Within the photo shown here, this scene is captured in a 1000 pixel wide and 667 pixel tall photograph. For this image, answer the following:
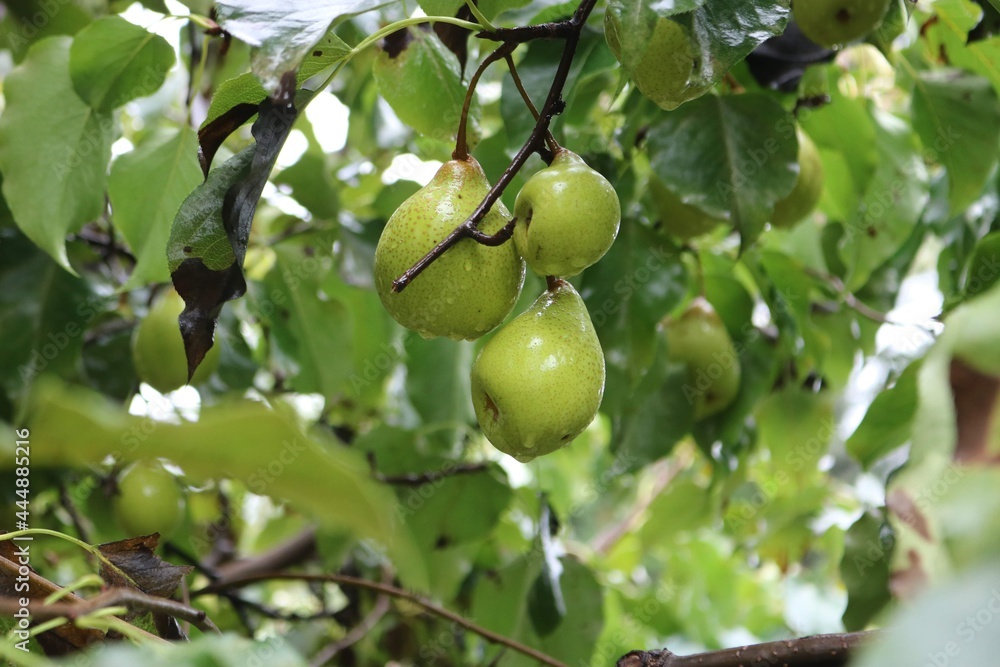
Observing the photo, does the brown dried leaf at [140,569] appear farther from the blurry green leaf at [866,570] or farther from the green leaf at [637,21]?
the blurry green leaf at [866,570]

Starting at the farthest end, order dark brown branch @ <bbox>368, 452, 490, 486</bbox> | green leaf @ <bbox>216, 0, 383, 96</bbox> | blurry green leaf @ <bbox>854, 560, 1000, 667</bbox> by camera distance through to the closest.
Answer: dark brown branch @ <bbox>368, 452, 490, 486</bbox> → green leaf @ <bbox>216, 0, 383, 96</bbox> → blurry green leaf @ <bbox>854, 560, 1000, 667</bbox>

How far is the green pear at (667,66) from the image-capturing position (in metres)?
0.66

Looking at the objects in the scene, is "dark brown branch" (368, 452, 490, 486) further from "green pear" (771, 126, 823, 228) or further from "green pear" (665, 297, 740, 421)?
"green pear" (771, 126, 823, 228)

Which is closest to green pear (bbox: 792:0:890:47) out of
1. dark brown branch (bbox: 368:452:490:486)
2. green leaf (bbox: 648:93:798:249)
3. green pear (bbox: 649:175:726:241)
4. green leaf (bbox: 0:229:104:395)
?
green leaf (bbox: 648:93:798:249)

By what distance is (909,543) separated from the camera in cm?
30

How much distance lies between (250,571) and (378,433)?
0.50m

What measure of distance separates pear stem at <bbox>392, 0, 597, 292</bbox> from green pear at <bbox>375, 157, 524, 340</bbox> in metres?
0.01

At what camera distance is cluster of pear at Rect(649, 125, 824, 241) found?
105 centimetres

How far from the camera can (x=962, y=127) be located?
1062 mm

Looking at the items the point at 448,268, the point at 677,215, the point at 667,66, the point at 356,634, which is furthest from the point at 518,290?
the point at 356,634

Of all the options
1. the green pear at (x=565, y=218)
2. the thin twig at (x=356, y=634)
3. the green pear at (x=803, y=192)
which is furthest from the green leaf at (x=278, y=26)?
the thin twig at (x=356, y=634)

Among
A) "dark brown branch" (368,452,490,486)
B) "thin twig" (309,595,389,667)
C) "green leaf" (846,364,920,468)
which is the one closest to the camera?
"green leaf" (846,364,920,468)

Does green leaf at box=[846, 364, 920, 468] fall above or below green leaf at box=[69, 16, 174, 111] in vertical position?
below

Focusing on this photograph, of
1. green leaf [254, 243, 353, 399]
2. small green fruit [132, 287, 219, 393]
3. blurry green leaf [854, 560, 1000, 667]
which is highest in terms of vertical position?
blurry green leaf [854, 560, 1000, 667]
